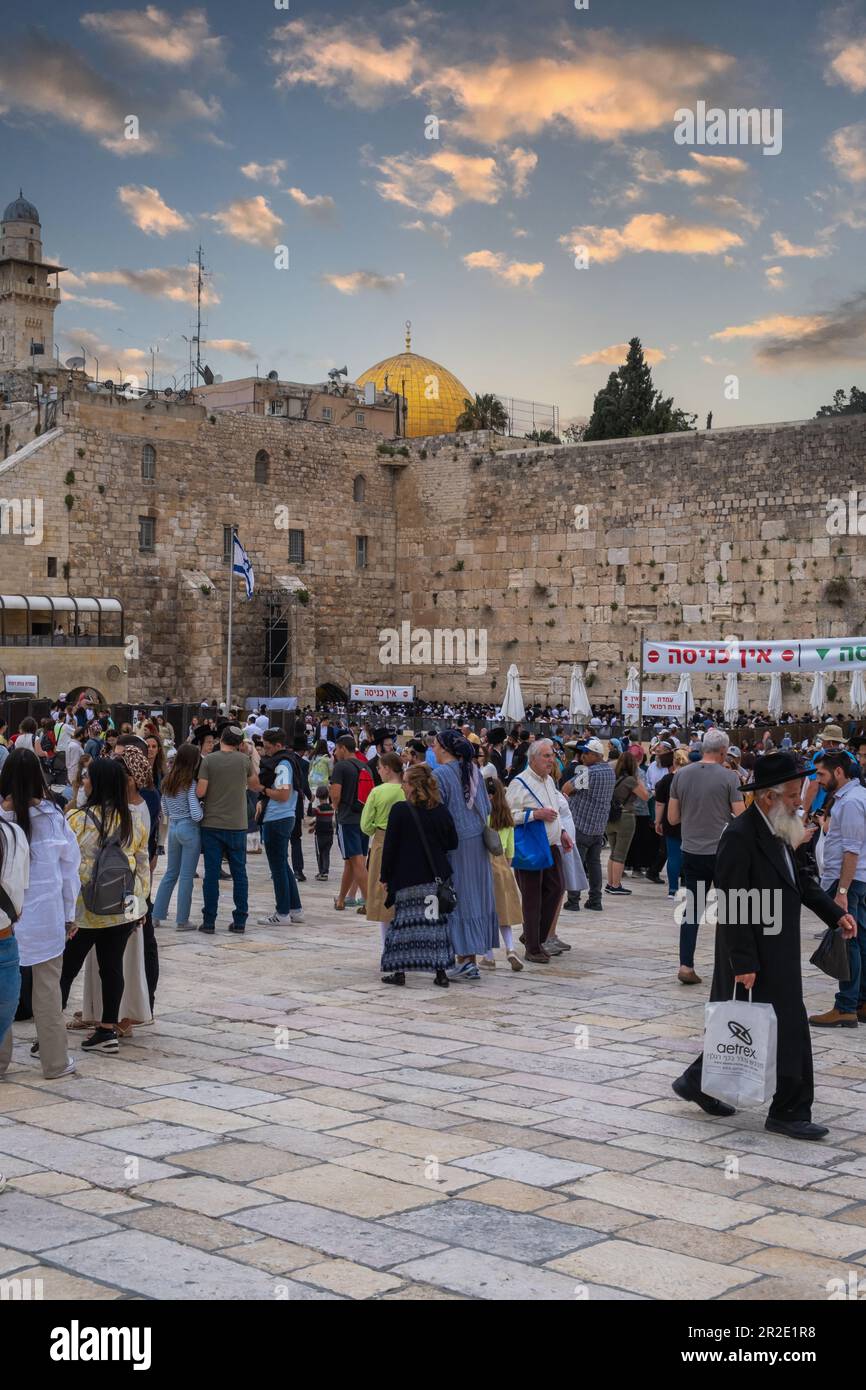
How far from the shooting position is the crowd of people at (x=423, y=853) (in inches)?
244

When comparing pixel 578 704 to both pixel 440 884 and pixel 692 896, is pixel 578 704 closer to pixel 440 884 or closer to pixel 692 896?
pixel 692 896

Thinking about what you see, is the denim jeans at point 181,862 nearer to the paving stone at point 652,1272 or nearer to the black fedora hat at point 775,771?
the black fedora hat at point 775,771

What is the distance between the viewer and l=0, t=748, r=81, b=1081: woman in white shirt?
6445mm

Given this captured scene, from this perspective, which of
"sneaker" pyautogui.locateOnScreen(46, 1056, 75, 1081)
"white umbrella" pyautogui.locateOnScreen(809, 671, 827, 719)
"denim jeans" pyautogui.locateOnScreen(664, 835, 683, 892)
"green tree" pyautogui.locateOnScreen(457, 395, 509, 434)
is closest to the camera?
"sneaker" pyautogui.locateOnScreen(46, 1056, 75, 1081)

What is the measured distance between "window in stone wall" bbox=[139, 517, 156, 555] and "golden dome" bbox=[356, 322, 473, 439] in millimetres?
15722

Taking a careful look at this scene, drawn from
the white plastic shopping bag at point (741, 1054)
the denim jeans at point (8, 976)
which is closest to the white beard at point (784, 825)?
the white plastic shopping bag at point (741, 1054)

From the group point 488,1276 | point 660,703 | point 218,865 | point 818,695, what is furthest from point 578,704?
point 488,1276

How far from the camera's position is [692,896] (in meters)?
9.15

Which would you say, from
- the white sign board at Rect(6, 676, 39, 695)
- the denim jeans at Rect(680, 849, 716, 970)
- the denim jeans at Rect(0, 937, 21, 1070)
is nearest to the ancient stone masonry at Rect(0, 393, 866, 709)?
the white sign board at Rect(6, 676, 39, 695)

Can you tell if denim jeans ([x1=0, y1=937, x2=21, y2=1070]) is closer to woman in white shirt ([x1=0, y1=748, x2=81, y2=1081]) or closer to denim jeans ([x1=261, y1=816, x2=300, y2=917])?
woman in white shirt ([x1=0, y1=748, x2=81, y2=1081])

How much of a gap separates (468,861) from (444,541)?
1083 inches

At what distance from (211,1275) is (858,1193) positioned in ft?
7.62
